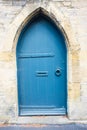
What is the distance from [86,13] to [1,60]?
212 cm

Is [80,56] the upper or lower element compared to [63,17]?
lower

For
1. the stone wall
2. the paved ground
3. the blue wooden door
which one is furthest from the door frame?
the paved ground

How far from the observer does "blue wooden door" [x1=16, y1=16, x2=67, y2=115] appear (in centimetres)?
558

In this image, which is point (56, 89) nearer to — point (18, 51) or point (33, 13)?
point (18, 51)

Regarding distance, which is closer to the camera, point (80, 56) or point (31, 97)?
point (80, 56)

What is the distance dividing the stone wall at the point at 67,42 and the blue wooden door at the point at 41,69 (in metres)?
0.25

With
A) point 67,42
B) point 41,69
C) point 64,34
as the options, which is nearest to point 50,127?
point 41,69

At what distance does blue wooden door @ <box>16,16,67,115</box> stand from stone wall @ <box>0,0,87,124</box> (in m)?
0.25

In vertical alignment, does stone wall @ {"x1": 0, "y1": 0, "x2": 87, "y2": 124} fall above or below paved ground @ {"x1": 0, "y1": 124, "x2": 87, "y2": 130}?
above

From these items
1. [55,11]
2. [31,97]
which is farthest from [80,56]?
[31,97]

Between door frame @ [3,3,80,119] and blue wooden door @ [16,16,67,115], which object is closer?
door frame @ [3,3,80,119]

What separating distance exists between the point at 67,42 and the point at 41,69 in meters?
0.88

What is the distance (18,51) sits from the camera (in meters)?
5.59

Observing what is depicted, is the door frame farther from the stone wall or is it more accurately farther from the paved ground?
the paved ground
